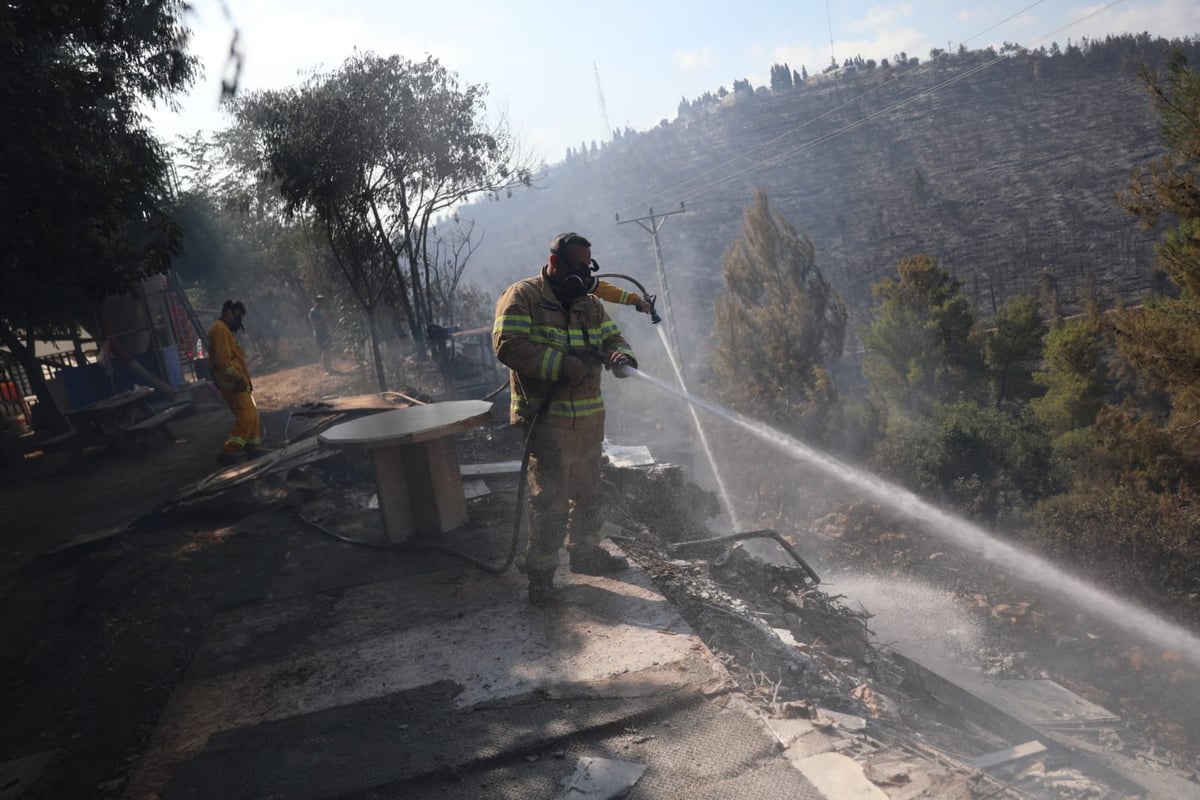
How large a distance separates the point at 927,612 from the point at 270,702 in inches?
686

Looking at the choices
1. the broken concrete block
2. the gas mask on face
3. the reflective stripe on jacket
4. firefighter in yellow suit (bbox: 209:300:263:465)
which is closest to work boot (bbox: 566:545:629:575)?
the reflective stripe on jacket

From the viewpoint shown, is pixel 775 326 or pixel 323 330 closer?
pixel 323 330

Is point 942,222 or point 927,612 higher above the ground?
point 942,222

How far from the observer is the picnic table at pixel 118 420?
11.2 meters

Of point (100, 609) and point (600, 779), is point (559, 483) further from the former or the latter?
point (100, 609)

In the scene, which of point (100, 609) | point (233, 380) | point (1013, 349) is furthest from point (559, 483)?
point (1013, 349)

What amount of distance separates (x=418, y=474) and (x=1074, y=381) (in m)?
26.1

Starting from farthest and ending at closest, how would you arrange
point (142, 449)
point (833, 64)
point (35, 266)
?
point (833, 64) → point (142, 449) → point (35, 266)

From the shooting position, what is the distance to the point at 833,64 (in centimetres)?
9644

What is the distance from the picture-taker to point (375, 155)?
572 inches

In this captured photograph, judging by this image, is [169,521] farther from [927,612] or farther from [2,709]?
[927,612]

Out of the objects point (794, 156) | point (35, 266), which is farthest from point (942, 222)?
point (35, 266)

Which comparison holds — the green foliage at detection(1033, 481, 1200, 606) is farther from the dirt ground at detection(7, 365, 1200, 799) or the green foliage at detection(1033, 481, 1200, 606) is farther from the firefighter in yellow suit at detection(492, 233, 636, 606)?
the firefighter in yellow suit at detection(492, 233, 636, 606)

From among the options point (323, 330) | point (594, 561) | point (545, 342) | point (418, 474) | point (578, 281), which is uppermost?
point (323, 330)
